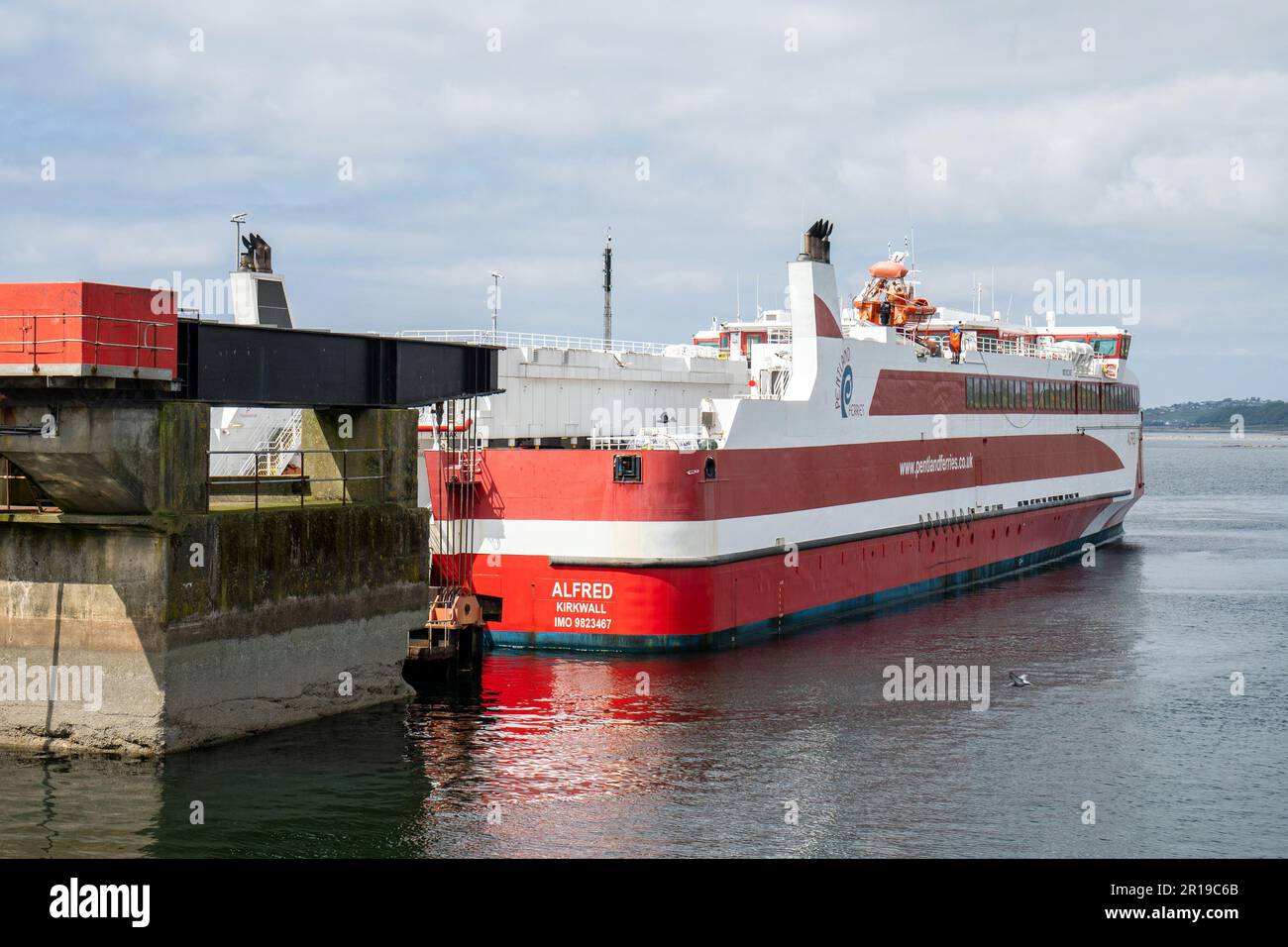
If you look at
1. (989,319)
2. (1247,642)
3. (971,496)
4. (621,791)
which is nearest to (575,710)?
(621,791)

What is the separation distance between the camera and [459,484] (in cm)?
3300

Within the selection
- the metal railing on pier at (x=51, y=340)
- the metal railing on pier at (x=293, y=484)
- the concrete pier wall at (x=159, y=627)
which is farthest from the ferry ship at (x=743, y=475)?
the metal railing on pier at (x=51, y=340)

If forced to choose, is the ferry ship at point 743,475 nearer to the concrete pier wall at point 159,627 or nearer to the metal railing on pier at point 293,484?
the metal railing on pier at point 293,484

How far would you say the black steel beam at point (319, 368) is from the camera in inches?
880

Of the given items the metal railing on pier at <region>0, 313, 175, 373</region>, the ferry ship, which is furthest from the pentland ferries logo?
the metal railing on pier at <region>0, 313, 175, 373</region>

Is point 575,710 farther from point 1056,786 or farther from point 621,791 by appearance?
point 1056,786

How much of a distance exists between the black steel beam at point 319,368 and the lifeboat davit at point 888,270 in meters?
20.5

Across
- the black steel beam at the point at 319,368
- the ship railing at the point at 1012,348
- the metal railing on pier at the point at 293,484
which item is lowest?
the metal railing on pier at the point at 293,484

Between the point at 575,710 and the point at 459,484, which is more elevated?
the point at 459,484

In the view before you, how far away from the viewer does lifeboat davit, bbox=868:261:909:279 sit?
152 feet

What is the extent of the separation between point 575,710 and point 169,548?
28.3 feet

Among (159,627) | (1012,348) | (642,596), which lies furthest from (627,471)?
(1012,348)

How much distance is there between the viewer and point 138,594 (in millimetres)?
21078

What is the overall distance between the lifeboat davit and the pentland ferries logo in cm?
842
